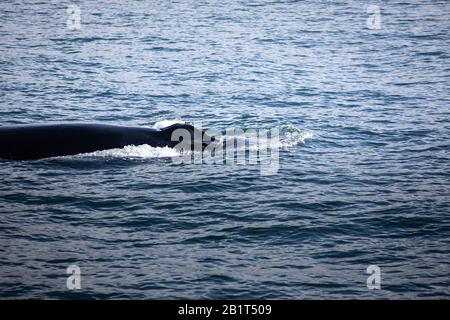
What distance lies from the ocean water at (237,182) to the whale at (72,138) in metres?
0.29

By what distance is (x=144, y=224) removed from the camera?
20406 millimetres

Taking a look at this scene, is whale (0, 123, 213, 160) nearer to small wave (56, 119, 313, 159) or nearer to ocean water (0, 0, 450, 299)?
small wave (56, 119, 313, 159)

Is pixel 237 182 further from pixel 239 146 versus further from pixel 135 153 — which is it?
pixel 239 146

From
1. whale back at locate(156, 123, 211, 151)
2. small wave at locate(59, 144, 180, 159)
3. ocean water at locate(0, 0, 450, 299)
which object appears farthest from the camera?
whale back at locate(156, 123, 211, 151)

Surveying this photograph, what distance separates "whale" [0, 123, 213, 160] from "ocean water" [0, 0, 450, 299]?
0.29 m

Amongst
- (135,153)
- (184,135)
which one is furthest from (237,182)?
(135,153)

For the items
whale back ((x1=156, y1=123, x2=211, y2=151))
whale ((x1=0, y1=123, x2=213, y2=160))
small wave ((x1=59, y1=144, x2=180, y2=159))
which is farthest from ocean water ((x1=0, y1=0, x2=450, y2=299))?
whale back ((x1=156, y1=123, x2=211, y2=151))

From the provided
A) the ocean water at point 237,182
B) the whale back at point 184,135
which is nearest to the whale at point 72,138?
the whale back at point 184,135

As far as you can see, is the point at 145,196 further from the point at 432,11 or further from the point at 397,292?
the point at 432,11

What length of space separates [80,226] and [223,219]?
3627 millimetres

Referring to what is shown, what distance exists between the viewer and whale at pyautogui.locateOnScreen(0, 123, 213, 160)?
80.2 feet

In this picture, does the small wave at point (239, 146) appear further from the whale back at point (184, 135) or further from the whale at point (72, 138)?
the whale back at point (184, 135)

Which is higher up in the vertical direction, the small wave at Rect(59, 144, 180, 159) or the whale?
the whale

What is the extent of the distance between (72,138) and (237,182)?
17.3 feet
